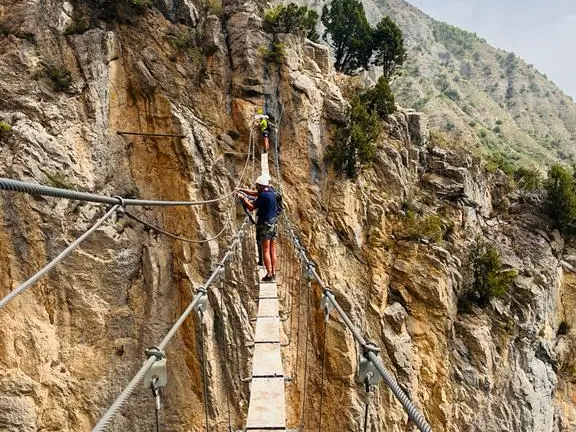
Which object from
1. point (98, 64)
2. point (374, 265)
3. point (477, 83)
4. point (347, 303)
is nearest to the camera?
point (98, 64)

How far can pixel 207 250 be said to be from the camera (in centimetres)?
929

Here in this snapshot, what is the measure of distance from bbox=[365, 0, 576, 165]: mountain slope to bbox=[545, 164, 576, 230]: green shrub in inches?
713

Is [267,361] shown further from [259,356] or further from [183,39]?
[183,39]

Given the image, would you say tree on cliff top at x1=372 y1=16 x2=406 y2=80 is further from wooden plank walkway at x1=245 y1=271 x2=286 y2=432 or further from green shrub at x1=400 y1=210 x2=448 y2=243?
wooden plank walkway at x1=245 y1=271 x2=286 y2=432

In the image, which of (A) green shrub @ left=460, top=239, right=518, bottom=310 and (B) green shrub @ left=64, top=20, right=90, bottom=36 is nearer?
(B) green shrub @ left=64, top=20, right=90, bottom=36

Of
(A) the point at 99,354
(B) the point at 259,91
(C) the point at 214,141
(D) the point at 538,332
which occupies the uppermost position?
(B) the point at 259,91

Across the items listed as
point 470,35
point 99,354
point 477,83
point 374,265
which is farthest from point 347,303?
point 470,35

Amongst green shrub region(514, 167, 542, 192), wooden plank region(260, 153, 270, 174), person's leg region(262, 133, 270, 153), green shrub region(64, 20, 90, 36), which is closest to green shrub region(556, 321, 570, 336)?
green shrub region(514, 167, 542, 192)

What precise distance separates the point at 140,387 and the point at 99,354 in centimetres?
111

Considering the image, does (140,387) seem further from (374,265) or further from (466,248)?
(466,248)

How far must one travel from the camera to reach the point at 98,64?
9445 mm

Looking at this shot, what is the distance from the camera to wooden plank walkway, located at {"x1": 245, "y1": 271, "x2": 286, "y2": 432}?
12.1ft

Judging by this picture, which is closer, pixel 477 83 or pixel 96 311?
pixel 96 311

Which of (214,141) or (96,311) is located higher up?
(214,141)
